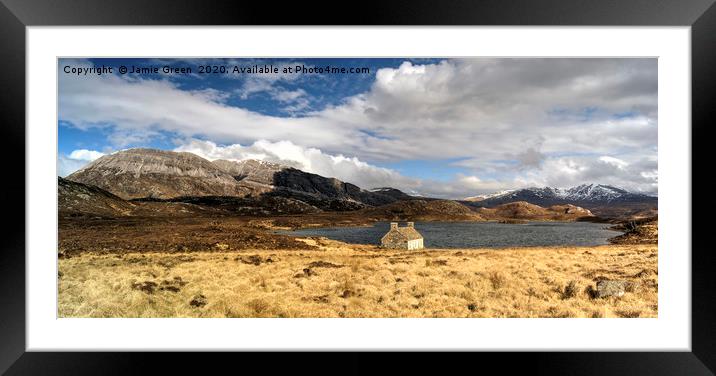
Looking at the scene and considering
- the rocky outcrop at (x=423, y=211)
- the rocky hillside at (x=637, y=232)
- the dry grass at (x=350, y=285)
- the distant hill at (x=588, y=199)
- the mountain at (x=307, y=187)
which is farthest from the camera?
the mountain at (x=307, y=187)

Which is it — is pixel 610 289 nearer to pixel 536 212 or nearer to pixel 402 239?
pixel 536 212

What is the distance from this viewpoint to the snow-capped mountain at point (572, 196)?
34.6 feet

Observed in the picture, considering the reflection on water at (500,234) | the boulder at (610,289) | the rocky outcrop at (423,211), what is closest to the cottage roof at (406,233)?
the reflection on water at (500,234)

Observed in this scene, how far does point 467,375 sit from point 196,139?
10849 millimetres

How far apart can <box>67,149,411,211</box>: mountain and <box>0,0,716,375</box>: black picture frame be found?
32.8 feet

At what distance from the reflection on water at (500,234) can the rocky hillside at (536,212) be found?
1.40ft

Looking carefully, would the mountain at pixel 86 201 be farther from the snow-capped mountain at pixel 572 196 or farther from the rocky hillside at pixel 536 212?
the rocky hillside at pixel 536 212

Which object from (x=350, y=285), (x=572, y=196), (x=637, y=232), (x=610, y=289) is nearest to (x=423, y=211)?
(x=572, y=196)

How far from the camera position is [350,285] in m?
7.10

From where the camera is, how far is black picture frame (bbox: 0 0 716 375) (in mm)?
3615

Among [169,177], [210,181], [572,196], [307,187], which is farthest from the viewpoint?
[210,181]
